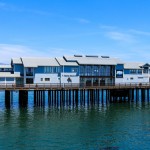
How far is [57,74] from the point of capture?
69.9 m

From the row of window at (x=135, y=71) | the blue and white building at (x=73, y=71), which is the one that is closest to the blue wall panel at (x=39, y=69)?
the blue and white building at (x=73, y=71)

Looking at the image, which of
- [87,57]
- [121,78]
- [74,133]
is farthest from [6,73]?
[74,133]

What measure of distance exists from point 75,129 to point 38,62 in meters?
29.4

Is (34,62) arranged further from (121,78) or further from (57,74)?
(121,78)

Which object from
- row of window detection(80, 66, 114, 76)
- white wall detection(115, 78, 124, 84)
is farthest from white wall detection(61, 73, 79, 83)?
white wall detection(115, 78, 124, 84)

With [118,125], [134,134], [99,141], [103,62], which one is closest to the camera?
[99,141]

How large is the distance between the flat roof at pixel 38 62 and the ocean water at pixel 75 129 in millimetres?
10162

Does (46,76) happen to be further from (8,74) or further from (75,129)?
(75,129)

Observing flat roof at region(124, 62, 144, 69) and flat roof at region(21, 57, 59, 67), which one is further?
flat roof at region(124, 62, 144, 69)

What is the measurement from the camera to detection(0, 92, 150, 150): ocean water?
116 feet

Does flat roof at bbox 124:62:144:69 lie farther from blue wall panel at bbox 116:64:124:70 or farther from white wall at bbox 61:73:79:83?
white wall at bbox 61:73:79:83

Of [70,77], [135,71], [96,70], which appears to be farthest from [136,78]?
[70,77]

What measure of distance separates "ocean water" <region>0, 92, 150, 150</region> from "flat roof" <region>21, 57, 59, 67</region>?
10.2 m

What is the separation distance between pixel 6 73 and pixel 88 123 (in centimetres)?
2529
